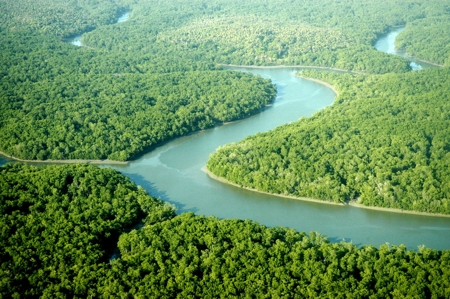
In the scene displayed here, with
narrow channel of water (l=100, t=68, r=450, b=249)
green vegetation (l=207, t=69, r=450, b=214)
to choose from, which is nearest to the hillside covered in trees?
narrow channel of water (l=100, t=68, r=450, b=249)

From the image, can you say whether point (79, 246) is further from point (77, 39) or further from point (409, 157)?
point (77, 39)

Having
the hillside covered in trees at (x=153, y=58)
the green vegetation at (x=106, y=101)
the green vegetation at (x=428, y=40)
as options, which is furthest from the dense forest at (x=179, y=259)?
the green vegetation at (x=428, y=40)

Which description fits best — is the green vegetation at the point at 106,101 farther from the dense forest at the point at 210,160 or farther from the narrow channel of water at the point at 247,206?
the narrow channel of water at the point at 247,206

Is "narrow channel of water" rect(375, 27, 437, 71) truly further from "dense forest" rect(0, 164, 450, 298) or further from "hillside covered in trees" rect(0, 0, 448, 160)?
"dense forest" rect(0, 164, 450, 298)

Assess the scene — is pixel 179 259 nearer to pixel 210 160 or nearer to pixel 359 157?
pixel 210 160

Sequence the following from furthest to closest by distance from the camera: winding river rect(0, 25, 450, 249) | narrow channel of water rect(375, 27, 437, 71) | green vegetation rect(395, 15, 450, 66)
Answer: green vegetation rect(395, 15, 450, 66)
narrow channel of water rect(375, 27, 437, 71)
winding river rect(0, 25, 450, 249)

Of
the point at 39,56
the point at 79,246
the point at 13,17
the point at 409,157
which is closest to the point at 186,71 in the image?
the point at 39,56
